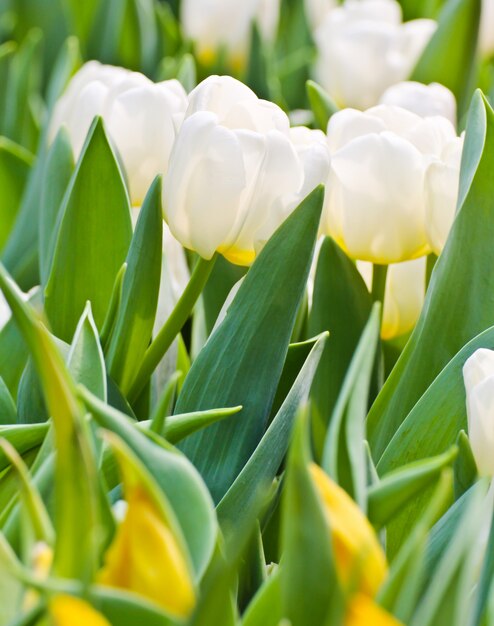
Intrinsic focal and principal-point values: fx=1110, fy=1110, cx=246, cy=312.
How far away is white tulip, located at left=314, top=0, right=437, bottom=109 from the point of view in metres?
1.31

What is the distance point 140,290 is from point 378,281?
0.63ft

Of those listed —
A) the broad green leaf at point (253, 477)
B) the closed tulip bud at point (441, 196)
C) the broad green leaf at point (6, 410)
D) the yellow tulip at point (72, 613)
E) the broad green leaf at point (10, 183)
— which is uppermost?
the yellow tulip at point (72, 613)

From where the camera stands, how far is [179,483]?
0.43 meters

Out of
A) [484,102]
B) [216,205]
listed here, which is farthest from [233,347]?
[484,102]

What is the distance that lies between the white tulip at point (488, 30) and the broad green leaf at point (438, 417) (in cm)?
85

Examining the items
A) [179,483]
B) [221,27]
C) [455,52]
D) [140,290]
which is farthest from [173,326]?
[221,27]

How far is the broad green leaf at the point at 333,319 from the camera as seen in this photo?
29.1 inches

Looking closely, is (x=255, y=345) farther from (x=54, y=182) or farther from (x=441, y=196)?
(x=54, y=182)

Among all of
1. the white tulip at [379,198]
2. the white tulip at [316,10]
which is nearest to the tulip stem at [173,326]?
the white tulip at [379,198]

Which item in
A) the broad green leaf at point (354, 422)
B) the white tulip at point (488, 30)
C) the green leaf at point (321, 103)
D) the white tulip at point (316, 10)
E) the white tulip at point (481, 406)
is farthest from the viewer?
the white tulip at point (316, 10)

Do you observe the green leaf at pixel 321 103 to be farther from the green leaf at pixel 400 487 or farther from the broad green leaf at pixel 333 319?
the green leaf at pixel 400 487

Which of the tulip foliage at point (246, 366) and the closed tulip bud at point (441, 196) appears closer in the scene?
the tulip foliage at point (246, 366)

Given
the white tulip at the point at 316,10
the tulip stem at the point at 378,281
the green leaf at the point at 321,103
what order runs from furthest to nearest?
the white tulip at the point at 316,10, the green leaf at the point at 321,103, the tulip stem at the point at 378,281

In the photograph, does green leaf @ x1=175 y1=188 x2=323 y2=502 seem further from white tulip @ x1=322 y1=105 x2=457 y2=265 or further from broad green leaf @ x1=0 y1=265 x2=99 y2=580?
broad green leaf @ x1=0 y1=265 x2=99 y2=580
